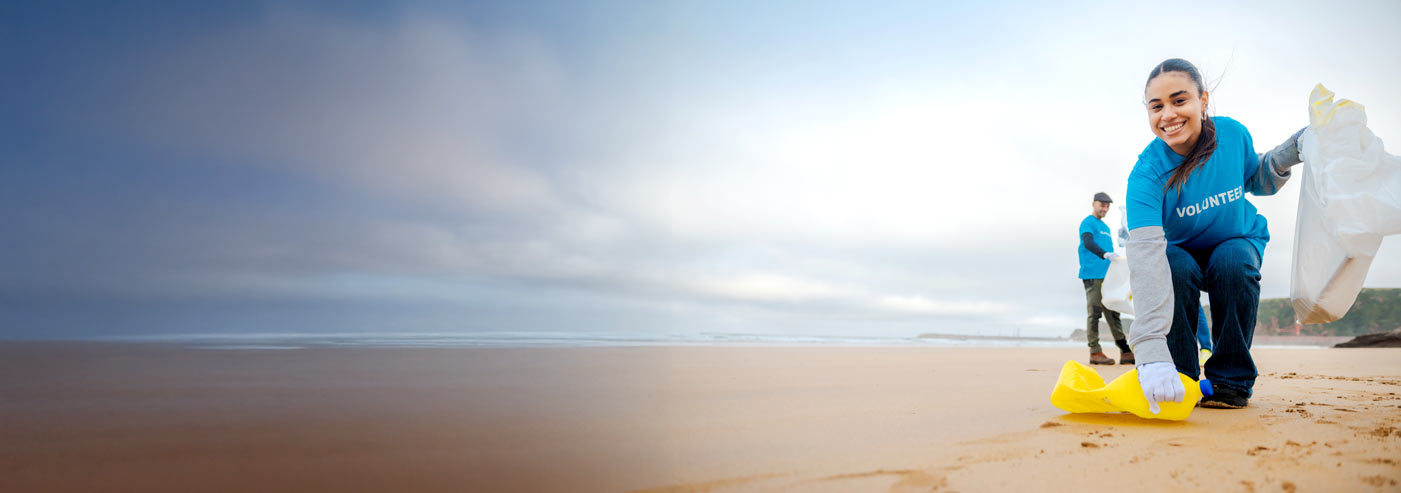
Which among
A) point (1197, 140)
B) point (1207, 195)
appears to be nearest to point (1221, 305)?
point (1207, 195)

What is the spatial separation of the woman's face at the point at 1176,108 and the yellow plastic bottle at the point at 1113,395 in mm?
986

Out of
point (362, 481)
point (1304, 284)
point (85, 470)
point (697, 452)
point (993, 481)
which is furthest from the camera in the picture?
point (1304, 284)

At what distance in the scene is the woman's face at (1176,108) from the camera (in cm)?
231

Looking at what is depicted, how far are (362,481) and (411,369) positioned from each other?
11.6ft

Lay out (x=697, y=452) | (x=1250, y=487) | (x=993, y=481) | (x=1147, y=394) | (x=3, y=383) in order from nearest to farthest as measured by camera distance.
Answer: (x=1250, y=487) < (x=993, y=481) < (x=697, y=452) < (x=1147, y=394) < (x=3, y=383)

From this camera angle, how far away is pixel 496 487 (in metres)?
1.37

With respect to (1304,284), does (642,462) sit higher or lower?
lower

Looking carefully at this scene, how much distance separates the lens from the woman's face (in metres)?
2.31

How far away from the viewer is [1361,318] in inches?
608

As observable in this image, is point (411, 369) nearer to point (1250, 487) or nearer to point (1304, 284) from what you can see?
point (1250, 487)

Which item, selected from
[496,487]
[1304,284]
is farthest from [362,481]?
[1304,284]

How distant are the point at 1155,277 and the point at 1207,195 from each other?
507mm

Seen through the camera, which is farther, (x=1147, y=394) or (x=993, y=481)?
(x=1147, y=394)

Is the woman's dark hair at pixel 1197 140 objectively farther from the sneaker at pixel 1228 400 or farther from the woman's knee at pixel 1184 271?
the sneaker at pixel 1228 400
